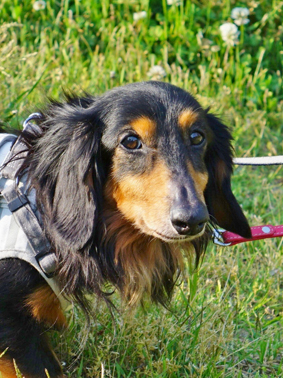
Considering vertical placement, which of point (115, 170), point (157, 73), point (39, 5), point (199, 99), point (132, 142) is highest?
point (132, 142)

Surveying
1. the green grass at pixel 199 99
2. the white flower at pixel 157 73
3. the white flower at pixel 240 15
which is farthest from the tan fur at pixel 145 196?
the white flower at pixel 240 15

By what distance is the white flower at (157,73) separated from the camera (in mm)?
4832

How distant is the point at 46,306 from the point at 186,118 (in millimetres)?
1018

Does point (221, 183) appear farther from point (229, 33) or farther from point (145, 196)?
point (229, 33)

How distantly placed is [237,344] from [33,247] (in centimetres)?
128

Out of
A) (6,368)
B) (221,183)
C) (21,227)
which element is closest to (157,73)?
(221,183)

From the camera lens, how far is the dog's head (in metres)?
2.31

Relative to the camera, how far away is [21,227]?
7.66ft

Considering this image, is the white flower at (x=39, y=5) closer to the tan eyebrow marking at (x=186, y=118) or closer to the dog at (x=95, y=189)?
the dog at (x=95, y=189)

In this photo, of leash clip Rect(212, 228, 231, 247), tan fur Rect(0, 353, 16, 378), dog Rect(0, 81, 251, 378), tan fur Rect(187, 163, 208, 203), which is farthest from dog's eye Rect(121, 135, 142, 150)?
tan fur Rect(0, 353, 16, 378)

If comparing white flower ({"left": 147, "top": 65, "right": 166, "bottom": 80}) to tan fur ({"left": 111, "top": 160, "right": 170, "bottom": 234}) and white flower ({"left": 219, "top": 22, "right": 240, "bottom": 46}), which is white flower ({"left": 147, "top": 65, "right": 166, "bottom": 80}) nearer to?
white flower ({"left": 219, "top": 22, "right": 240, "bottom": 46})

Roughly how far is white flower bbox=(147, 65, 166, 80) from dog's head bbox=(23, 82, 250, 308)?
231 centimetres

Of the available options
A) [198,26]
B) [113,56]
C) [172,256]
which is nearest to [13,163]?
[172,256]

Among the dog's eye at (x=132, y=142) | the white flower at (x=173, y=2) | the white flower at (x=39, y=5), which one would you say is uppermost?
the dog's eye at (x=132, y=142)
